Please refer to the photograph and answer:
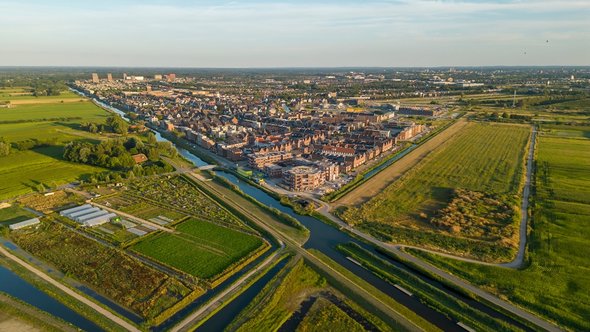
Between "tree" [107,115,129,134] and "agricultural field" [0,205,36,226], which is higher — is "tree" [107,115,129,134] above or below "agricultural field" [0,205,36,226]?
above

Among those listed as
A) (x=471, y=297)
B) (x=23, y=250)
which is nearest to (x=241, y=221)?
(x=23, y=250)

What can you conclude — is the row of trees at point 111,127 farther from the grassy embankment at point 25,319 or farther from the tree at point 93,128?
the grassy embankment at point 25,319

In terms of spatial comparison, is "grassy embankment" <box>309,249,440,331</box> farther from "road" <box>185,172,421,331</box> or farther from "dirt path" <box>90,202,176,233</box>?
"dirt path" <box>90,202,176,233</box>

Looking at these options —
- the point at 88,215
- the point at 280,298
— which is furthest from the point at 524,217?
the point at 88,215

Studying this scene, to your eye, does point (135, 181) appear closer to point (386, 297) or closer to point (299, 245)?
point (299, 245)

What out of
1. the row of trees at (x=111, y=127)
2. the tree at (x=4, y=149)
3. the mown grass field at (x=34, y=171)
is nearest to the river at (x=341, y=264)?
the mown grass field at (x=34, y=171)

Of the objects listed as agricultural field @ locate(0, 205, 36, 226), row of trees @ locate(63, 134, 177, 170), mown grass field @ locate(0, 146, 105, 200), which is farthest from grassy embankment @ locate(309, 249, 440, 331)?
mown grass field @ locate(0, 146, 105, 200)

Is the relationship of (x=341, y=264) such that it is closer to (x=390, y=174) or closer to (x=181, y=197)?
(x=181, y=197)
